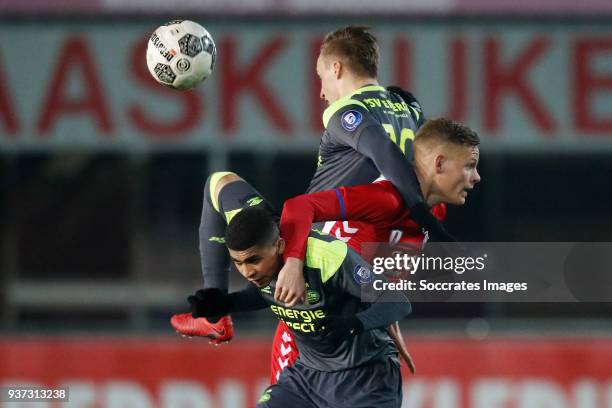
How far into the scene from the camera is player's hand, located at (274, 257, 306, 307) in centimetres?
598

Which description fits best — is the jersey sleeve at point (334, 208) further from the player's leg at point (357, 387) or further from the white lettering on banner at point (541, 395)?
the white lettering on banner at point (541, 395)

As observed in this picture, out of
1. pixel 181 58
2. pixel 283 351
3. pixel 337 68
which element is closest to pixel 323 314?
pixel 283 351

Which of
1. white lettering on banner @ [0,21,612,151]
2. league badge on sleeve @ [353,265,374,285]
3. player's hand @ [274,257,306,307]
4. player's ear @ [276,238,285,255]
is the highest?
white lettering on banner @ [0,21,612,151]

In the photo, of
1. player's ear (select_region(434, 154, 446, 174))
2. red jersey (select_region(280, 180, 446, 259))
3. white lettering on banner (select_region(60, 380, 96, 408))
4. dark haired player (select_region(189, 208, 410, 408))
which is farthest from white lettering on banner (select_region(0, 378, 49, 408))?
player's ear (select_region(434, 154, 446, 174))

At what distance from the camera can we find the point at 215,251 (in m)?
6.82

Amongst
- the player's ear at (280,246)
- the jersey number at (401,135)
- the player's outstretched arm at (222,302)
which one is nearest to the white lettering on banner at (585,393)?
the jersey number at (401,135)

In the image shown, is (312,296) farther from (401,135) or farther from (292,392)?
(401,135)

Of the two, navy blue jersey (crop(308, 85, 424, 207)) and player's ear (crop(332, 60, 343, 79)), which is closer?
navy blue jersey (crop(308, 85, 424, 207))

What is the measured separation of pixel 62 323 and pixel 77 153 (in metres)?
1.68

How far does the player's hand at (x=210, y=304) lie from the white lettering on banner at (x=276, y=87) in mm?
6922

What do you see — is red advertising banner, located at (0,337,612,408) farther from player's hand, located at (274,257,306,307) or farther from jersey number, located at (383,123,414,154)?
player's hand, located at (274,257,306,307)

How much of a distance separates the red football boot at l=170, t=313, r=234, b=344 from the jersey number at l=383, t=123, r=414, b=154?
1.18m

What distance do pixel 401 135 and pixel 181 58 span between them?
1230mm

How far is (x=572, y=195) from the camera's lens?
1374 cm
